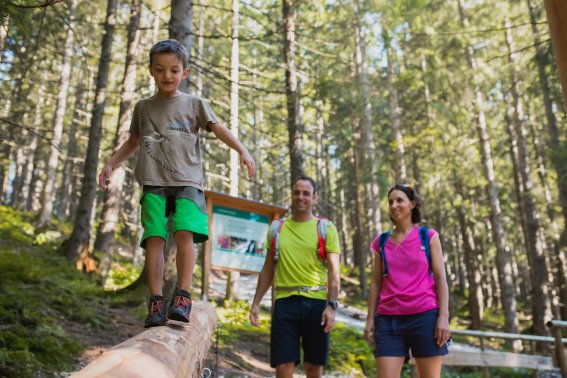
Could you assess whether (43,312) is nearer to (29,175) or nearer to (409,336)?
(409,336)

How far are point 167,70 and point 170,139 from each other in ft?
1.63

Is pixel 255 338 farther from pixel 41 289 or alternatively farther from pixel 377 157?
pixel 377 157

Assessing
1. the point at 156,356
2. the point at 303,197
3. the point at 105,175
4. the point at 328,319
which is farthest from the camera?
the point at 303,197

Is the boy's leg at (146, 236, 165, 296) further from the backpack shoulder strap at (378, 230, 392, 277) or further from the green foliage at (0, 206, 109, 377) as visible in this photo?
the green foliage at (0, 206, 109, 377)

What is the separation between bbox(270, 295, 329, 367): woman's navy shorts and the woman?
439mm

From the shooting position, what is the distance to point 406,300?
392 cm

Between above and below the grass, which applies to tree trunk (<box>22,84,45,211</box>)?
above

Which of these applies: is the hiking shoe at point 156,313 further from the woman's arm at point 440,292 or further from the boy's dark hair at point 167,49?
the woman's arm at point 440,292

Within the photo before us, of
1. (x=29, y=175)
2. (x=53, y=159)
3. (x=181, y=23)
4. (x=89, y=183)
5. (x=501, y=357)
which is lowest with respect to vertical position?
(x=501, y=357)

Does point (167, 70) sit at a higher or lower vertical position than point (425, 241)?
higher

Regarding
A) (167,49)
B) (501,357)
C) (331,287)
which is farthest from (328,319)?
(501,357)

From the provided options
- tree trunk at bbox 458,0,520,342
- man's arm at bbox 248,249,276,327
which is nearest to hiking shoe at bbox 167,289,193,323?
man's arm at bbox 248,249,276,327

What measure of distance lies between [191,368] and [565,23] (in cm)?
229

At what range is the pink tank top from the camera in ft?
12.8
